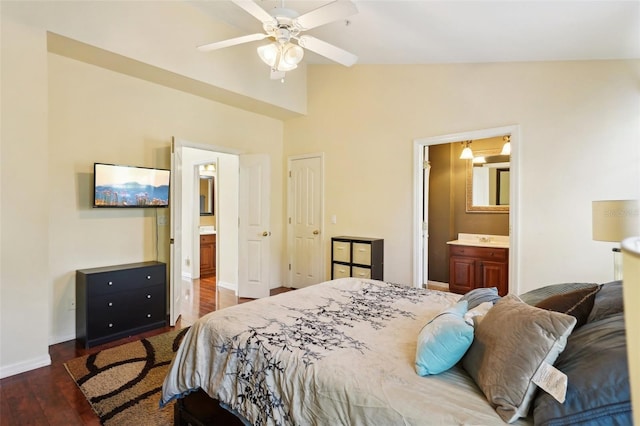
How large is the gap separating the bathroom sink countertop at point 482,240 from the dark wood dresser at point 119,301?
396 cm

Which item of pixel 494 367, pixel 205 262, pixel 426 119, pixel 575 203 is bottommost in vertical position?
pixel 205 262

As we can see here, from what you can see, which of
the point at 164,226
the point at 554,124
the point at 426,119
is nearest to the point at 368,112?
the point at 426,119

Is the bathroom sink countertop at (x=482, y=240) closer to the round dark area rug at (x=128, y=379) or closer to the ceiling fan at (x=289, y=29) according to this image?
the ceiling fan at (x=289, y=29)

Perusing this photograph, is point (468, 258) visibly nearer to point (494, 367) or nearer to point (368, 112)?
point (368, 112)

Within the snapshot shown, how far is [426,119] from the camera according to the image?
4.14 m

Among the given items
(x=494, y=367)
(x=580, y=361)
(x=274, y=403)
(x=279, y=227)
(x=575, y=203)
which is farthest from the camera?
(x=279, y=227)

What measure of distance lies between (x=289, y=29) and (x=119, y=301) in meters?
2.97

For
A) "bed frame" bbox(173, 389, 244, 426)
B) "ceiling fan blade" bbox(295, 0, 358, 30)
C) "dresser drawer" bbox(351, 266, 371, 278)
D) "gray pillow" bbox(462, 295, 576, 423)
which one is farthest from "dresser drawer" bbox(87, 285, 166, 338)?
"gray pillow" bbox(462, 295, 576, 423)

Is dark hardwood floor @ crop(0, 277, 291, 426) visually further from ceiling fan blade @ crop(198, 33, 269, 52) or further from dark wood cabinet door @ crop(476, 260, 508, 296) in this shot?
dark wood cabinet door @ crop(476, 260, 508, 296)

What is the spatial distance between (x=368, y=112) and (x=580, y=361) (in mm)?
Answer: 4030

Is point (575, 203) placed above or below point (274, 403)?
above

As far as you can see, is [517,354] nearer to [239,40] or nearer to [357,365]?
[357,365]

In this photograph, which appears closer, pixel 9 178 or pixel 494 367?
pixel 494 367

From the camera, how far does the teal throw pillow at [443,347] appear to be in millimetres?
1303
